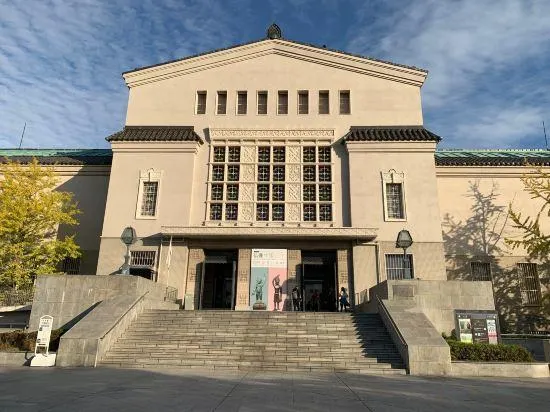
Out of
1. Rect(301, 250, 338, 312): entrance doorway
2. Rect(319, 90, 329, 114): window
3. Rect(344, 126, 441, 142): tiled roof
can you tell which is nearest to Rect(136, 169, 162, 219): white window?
Rect(301, 250, 338, 312): entrance doorway

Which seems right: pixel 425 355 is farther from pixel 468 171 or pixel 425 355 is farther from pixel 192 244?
pixel 468 171

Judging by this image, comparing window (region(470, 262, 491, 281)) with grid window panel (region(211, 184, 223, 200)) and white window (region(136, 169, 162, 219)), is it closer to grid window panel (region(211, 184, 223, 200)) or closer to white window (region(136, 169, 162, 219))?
grid window panel (region(211, 184, 223, 200))

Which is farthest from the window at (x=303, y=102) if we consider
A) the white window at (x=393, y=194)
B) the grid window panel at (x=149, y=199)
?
the grid window panel at (x=149, y=199)

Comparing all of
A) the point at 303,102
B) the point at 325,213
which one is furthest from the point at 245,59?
the point at 325,213

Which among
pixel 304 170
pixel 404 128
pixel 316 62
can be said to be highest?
pixel 316 62

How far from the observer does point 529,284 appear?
2745 centimetres

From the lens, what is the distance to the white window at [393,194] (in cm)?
2627

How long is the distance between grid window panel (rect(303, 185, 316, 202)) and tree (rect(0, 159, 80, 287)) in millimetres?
15225

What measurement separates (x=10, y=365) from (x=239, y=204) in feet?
50.2

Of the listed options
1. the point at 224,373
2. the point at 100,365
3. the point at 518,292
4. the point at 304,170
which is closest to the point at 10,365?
the point at 100,365

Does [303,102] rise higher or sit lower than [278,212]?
higher

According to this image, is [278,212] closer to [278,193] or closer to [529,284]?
[278,193]

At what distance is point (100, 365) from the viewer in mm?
14930

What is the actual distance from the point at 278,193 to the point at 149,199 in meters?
8.57
